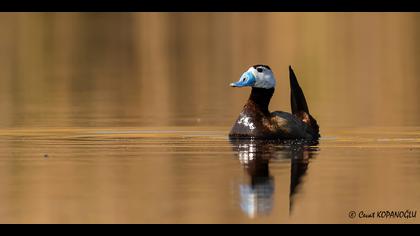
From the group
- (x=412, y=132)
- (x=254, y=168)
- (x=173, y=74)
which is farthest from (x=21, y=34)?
(x=254, y=168)

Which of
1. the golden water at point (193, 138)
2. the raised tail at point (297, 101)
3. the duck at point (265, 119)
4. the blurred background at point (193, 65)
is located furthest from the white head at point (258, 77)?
the blurred background at point (193, 65)

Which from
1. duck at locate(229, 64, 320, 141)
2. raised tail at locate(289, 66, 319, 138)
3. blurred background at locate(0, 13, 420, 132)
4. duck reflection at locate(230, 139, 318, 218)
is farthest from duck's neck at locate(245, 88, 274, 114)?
blurred background at locate(0, 13, 420, 132)

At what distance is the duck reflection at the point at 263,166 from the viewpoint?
44.8 feet

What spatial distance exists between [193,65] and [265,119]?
23.3 meters

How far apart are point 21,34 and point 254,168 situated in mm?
46365

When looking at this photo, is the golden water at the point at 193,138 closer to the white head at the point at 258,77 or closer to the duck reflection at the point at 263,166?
the duck reflection at the point at 263,166

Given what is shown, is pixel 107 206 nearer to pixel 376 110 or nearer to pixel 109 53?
pixel 376 110

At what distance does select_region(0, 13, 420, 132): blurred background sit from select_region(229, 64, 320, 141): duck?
242 cm

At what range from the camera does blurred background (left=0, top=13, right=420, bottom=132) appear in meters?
25.7

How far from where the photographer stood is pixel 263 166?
54.2 feet

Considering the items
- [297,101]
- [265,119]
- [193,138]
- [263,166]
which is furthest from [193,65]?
[263,166]

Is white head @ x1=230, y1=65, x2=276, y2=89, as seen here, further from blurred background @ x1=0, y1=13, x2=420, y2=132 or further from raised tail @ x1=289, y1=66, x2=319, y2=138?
blurred background @ x1=0, y1=13, x2=420, y2=132

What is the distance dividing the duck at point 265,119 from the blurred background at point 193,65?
7.92 feet

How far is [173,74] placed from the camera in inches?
1532
